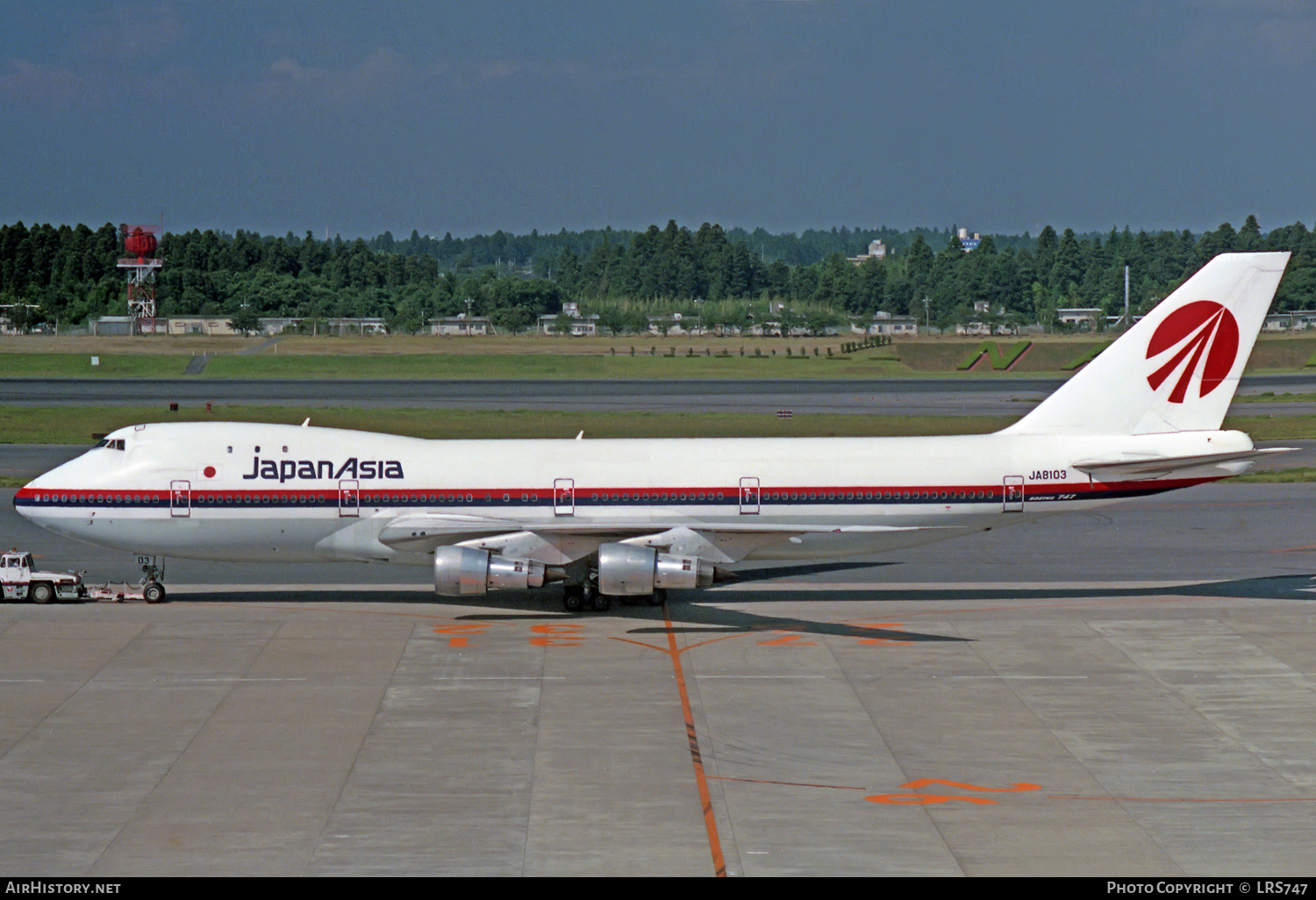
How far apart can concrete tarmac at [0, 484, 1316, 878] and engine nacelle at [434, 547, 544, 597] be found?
1094 mm

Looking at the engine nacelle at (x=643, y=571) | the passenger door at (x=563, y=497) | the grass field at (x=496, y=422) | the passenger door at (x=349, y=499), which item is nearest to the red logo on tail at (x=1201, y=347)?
the engine nacelle at (x=643, y=571)

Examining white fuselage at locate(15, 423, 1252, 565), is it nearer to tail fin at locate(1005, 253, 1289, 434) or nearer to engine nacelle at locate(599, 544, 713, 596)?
tail fin at locate(1005, 253, 1289, 434)

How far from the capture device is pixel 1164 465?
1330 inches

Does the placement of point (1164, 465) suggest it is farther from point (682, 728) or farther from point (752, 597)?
point (682, 728)

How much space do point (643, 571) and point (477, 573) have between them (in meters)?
3.85

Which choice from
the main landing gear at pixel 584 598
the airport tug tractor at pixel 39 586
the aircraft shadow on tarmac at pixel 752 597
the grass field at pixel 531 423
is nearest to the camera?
the aircraft shadow on tarmac at pixel 752 597

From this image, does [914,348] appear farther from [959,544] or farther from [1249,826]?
[1249,826]

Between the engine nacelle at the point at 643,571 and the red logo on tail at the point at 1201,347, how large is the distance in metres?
12.9

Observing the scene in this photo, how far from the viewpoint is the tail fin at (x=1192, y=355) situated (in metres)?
34.9

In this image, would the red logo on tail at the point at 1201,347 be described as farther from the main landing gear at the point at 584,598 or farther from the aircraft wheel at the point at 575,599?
the aircraft wheel at the point at 575,599

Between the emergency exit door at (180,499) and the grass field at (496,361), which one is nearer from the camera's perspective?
the emergency exit door at (180,499)

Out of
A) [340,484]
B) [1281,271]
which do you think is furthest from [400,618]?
[1281,271]

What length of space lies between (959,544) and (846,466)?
36.7 ft

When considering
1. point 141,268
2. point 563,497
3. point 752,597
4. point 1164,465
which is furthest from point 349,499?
point 141,268
